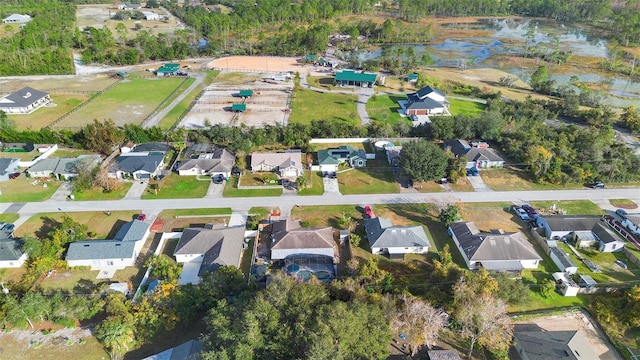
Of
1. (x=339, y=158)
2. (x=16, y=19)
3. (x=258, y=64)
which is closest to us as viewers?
(x=339, y=158)

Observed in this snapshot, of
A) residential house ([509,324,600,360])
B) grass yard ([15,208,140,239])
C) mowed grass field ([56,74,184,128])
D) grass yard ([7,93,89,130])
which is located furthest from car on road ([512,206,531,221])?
grass yard ([7,93,89,130])

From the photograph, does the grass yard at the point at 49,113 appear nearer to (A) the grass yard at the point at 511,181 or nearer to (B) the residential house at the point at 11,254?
(B) the residential house at the point at 11,254

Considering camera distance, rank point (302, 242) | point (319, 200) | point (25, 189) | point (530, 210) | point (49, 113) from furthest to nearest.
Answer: point (49, 113) < point (25, 189) < point (319, 200) < point (530, 210) < point (302, 242)

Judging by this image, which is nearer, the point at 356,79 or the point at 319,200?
the point at 319,200

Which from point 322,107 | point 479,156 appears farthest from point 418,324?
point 322,107

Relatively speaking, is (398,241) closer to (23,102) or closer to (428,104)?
(428,104)

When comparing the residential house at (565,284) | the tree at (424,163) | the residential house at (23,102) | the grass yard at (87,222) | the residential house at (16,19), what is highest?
the residential house at (16,19)

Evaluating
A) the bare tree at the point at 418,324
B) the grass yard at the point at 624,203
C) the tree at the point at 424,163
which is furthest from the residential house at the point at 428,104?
the bare tree at the point at 418,324

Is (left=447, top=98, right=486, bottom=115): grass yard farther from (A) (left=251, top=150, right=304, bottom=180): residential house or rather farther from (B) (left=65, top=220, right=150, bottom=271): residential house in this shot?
(B) (left=65, top=220, right=150, bottom=271): residential house
